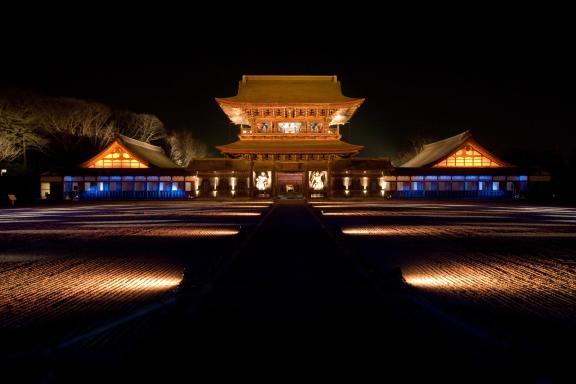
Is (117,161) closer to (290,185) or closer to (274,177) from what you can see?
(274,177)

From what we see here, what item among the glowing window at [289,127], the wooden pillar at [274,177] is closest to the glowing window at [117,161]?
the wooden pillar at [274,177]

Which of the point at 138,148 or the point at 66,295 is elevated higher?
the point at 138,148

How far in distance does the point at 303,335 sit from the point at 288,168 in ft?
140

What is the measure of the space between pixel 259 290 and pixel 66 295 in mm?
2715

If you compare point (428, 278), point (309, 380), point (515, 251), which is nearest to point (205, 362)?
point (309, 380)

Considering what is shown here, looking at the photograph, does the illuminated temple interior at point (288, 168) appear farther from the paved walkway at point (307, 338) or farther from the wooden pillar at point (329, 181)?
the paved walkway at point (307, 338)

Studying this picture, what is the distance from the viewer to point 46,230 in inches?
705

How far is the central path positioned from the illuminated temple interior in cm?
3842

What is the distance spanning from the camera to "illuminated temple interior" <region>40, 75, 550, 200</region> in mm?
47156

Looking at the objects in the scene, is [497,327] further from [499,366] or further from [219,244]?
[219,244]

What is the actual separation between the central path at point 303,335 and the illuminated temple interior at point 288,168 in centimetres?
3842

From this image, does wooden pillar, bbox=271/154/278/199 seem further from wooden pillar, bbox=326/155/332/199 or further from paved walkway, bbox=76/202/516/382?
paved walkway, bbox=76/202/516/382

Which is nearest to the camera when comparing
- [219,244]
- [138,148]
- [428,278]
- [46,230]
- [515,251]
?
[428,278]

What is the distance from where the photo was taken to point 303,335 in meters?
5.30
